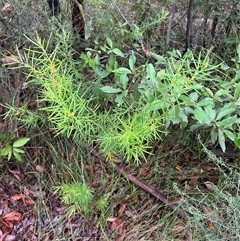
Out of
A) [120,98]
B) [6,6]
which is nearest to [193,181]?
[120,98]

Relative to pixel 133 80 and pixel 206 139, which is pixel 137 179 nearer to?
pixel 206 139

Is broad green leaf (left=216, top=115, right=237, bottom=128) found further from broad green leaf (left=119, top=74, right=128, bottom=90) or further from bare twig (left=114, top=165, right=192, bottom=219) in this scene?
bare twig (left=114, top=165, right=192, bottom=219)

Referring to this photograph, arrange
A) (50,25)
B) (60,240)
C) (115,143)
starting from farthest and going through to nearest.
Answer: (50,25), (60,240), (115,143)

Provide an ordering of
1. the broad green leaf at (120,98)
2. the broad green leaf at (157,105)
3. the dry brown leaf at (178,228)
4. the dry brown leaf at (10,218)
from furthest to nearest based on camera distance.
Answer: the dry brown leaf at (10,218) → the dry brown leaf at (178,228) → the broad green leaf at (120,98) → the broad green leaf at (157,105)

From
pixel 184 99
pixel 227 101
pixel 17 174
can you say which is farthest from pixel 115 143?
pixel 17 174

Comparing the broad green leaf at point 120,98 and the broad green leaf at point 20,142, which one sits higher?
the broad green leaf at point 120,98

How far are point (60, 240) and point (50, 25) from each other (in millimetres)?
1025

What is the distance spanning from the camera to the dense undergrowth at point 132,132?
1.50 m

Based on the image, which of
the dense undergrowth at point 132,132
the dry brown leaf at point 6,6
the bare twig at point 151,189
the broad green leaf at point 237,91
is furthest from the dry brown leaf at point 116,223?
the dry brown leaf at point 6,6

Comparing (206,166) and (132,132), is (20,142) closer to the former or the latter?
(132,132)

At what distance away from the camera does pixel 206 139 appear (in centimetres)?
185

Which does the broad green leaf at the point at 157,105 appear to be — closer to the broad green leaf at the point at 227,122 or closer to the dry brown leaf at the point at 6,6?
the broad green leaf at the point at 227,122

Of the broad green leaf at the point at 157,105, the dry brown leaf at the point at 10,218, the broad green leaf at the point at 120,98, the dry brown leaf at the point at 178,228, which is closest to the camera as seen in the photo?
the broad green leaf at the point at 157,105

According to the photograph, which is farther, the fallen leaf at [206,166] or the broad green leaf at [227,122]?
the fallen leaf at [206,166]
